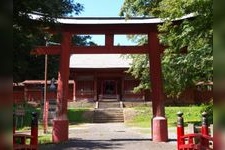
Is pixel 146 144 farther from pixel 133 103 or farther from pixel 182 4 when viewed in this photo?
pixel 133 103

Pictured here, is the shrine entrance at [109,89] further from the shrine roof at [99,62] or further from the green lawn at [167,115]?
the green lawn at [167,115]

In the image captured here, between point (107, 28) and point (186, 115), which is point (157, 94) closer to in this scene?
point (107, 28)

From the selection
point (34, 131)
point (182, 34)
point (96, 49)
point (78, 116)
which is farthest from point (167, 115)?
point (34, 131)

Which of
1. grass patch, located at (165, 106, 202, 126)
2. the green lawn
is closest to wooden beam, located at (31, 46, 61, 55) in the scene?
the green lawn

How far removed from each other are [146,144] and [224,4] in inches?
561

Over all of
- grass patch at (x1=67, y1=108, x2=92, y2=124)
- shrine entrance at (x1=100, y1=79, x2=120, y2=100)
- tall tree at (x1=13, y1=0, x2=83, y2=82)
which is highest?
tall tree at (x1=13, y1=0, x2=83, y2=82)

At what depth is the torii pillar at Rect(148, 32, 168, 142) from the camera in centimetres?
1555

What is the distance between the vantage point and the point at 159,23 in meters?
16.0

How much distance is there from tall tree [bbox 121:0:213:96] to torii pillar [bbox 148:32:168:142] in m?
0.69

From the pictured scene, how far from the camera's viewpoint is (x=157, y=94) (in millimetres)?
16000

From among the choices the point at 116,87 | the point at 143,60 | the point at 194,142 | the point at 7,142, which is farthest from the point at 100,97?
the point at 7,142

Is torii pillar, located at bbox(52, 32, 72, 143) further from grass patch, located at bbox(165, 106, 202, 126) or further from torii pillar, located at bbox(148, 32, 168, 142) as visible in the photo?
grass patch, located at bbox(165, 106, 202, 126)

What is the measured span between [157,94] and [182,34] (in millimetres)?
2842

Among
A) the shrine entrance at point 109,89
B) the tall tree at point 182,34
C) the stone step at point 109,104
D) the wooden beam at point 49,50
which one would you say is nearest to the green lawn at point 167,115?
the tall tree at point 182,34
